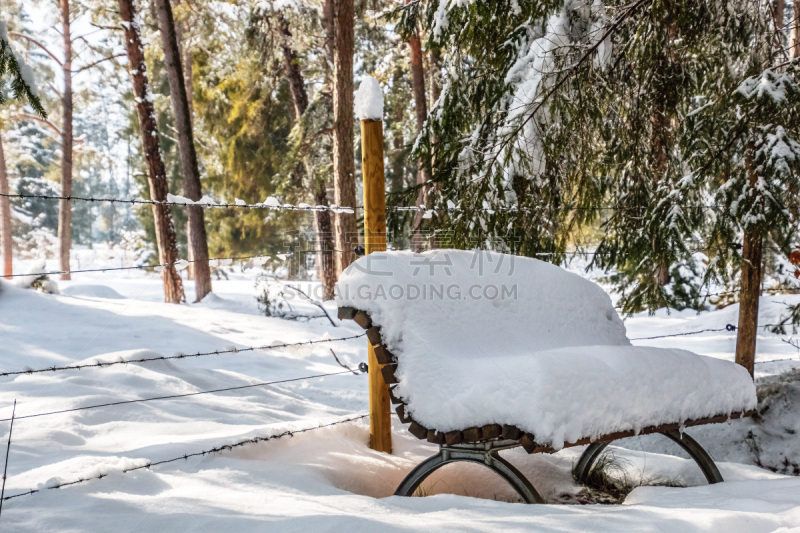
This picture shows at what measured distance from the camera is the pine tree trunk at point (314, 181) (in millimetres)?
10555

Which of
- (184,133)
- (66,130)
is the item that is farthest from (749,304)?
(66,130)

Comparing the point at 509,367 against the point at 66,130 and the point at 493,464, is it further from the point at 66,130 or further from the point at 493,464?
the point at 66,130

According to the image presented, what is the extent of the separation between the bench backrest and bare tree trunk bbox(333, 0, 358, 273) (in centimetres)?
391

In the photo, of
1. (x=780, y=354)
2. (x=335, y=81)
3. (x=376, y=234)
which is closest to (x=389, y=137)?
(x=335, y=81)

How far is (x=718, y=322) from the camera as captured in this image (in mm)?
7684

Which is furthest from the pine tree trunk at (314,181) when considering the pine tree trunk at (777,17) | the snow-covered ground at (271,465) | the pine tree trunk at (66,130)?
the pine tree trunk at (777,17)

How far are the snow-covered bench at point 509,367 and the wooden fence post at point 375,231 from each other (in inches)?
22.8

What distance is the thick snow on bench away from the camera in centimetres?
226

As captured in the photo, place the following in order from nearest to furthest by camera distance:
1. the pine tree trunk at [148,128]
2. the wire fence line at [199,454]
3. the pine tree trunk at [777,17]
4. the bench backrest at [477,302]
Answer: the wire fence line at [199,454] → the bench backrest at [477,302] → the pine tree trunk at [777,17] → the pine tree trunk at [148,128]

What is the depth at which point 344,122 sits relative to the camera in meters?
7.52

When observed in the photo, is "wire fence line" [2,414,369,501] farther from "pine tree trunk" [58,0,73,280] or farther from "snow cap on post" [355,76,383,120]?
"pine tree trunk" [58,0,73,280]

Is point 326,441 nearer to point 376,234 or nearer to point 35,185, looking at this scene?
point 376,234

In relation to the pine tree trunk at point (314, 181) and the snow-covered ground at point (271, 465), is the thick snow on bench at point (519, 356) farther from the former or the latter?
the pine tree trunk at point (314, 181)

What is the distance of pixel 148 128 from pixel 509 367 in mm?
8638
